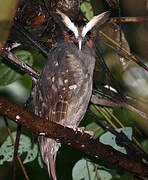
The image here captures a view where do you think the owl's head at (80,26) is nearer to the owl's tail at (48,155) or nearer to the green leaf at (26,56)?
the green leaf at (26,56)

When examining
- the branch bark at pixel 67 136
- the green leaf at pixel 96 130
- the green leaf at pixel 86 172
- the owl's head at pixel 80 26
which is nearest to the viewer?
the branch bark at pixel 67 136

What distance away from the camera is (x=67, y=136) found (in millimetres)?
1341

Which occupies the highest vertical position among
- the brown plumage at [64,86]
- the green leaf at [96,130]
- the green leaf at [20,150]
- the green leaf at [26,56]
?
the green leaf at [26,56]

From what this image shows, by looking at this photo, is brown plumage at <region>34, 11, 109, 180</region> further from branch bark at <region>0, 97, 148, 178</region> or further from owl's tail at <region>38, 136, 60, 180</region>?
branch bark at <region>0, 97, 148, 178</region>

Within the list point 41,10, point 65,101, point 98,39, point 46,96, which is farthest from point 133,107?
point 41,10

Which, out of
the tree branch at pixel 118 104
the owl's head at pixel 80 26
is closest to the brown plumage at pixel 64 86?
the owl's head at pixel 80 26

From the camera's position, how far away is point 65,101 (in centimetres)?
191

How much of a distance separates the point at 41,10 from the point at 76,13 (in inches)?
10.7

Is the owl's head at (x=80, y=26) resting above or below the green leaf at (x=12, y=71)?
above

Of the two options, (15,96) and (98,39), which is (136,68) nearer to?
(98,39)

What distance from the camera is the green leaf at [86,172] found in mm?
1977

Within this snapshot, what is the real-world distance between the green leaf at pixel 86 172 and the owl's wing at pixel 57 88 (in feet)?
1.15

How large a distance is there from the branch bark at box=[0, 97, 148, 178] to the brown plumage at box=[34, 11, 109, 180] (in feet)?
1.48

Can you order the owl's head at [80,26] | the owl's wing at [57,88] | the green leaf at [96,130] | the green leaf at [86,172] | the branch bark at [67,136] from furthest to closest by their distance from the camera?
the green leaf at [96,130] < the owl's head at [80,26] < the green leaf at [86,172] < the owl's wing at [57,88] < the branch bark at [67,136]
